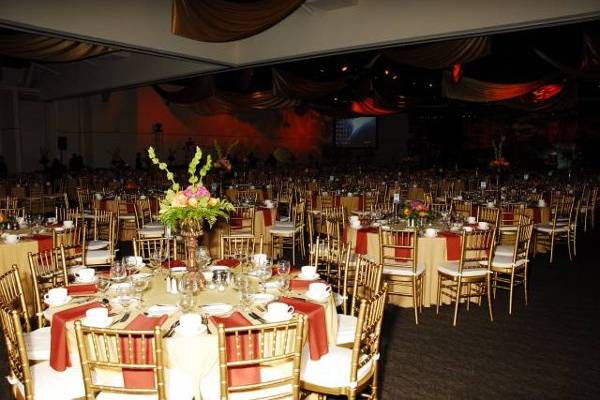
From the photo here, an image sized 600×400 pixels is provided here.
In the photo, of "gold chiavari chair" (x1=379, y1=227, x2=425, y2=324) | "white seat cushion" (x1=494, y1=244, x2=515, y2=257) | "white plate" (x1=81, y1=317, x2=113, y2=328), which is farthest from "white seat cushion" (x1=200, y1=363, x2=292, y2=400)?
"white seat cushion" (x1=494, y1=244, x2=515, y2=257)

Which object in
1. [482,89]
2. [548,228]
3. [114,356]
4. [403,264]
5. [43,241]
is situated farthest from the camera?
[482,89]

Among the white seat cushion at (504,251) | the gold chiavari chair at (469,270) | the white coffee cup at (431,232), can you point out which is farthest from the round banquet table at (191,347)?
the white seat cushion at (504,251)

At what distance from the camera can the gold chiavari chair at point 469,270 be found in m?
5.03

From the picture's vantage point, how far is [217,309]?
3.04 m

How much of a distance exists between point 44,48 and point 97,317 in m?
5.68

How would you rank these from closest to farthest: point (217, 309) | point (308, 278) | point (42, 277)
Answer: point (217, 309)
point (308, 278)
point (42, 277)

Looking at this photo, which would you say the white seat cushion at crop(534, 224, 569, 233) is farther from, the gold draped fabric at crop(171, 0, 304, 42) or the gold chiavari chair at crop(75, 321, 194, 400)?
the gold chiavari chair at crop(75, 321, 194, 400)

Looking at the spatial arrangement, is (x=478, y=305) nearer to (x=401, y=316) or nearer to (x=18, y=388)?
(x=401, y=316)

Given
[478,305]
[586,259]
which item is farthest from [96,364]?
[586,259]

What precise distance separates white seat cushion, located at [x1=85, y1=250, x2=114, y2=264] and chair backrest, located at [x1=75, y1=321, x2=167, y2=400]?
11.4ft

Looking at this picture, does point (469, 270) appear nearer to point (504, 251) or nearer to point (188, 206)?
point (504, 251)

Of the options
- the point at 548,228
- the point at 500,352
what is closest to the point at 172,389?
the point at 500,352

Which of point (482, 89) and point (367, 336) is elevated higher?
point (482, 89)

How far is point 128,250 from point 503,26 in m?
6.26
